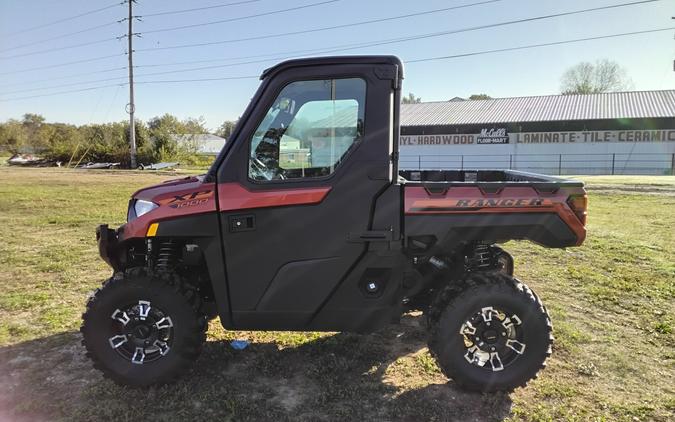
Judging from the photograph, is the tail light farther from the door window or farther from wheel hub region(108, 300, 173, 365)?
wheel hub region(108, 300, 173, 365)

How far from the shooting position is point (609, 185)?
2022 cm

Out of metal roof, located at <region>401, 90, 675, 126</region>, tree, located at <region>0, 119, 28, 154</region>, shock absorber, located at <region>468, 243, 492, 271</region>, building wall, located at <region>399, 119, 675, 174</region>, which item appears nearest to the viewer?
shock absorber, located at <region>468, 243, 492, 271</region>

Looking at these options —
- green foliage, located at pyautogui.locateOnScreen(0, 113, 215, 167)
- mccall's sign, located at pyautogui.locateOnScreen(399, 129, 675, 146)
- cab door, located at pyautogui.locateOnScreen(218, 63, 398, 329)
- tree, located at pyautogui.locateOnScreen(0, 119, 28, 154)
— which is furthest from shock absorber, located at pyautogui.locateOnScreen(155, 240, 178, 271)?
tree, located at pyautogui.locateOnScreen(0, 119, 28, 154)

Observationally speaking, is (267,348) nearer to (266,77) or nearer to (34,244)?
(266,77)

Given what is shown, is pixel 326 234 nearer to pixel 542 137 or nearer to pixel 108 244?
pixel 108 244

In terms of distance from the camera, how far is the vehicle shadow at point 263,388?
3230 mm

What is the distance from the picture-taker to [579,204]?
3.48 m

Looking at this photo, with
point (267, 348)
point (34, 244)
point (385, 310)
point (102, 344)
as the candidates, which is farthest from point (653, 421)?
point (34, 244)

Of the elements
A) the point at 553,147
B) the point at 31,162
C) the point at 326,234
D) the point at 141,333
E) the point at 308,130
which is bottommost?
the point at 141,333

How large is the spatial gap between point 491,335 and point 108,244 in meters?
2.92

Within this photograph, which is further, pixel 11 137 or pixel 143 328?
pixel 11 137

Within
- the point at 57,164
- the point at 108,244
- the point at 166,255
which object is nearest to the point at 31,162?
the point at 57,164

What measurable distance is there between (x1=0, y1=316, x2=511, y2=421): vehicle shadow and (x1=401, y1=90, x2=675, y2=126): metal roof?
32347mm

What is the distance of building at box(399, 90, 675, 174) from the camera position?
33.8 m
